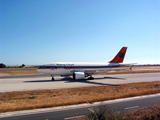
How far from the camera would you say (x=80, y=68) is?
34031 mm

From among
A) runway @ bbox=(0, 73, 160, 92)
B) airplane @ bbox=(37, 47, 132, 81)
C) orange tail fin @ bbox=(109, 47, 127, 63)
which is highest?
orange tail fin @ bbox=(109, 47, 127, 63)

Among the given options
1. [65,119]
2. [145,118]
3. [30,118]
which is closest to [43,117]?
[30,118]

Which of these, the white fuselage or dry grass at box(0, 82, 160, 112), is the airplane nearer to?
the white fuselage

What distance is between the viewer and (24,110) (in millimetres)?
10438

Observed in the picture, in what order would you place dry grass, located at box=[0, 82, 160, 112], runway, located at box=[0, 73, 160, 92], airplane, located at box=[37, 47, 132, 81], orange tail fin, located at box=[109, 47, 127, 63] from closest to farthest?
dry grass, located at box=[0, 82, 160, 112], runway, located at box=[0, 73, 160, 92], airplane, located at box=[37, 47, 132, 81], orange tail fin, located at box=[109, 47, 127, 63]

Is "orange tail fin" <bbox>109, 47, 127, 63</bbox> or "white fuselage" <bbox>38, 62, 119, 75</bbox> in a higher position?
"orange tail fin" <bbox>109, 47, 127, 63</bbox>

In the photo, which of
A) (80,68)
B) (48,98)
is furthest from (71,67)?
(48,98)

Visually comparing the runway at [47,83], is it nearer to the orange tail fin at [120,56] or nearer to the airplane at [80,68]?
the airplane at [80,68]

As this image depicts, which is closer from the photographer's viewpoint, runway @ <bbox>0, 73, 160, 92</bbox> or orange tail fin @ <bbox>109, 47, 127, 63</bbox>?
runway @ <bbox>0, 73, 160, 92</bbox>

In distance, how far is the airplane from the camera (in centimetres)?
3075

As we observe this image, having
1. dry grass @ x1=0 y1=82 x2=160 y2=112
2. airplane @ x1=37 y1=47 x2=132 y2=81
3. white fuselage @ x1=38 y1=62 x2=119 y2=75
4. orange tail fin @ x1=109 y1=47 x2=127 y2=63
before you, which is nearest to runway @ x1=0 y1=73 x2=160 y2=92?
airplane @ x1=37 y1=47 x2=132 y2=81

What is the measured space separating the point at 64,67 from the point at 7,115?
23047 millimetres

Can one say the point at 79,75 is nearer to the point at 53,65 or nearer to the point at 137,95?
the point at 53,65

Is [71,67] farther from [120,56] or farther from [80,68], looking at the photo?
[120,56]
